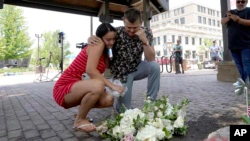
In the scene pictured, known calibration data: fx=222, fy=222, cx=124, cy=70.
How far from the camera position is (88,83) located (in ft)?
Answer: 7.21

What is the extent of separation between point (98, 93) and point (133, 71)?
705 mm

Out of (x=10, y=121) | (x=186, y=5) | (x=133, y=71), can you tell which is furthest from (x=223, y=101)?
Result: (x=186, y=5)

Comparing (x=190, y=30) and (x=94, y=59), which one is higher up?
(x=190, y=30)

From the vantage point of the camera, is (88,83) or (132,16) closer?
(88,83)

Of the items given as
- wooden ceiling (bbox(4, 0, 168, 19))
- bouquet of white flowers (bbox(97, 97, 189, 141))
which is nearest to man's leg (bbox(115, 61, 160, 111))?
bouquet of white flowers (bbox(97, 97, 189, 141))

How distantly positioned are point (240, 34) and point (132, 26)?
2.11 meters

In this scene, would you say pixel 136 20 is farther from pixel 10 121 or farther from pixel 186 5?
pixel 186 5

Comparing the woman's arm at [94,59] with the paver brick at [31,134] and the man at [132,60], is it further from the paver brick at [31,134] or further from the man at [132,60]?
the paver brick at [31,134]

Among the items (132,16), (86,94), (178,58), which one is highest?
(178,58)

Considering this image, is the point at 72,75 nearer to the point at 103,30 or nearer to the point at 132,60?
the point at 103,30

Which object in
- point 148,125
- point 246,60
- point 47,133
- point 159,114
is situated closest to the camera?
point 148,125

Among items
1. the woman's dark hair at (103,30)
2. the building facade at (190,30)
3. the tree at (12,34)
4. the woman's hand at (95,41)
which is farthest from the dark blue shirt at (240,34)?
the building facade at (190,30)

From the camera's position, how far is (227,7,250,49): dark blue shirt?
3.47 metres

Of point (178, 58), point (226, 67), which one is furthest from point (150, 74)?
point (178, 58)
